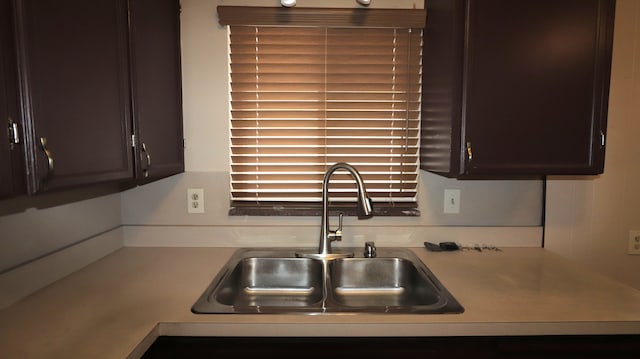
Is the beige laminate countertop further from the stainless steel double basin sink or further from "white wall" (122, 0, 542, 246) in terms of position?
"white wall" (122, 0, 542, 246)

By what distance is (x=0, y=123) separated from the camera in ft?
2.34

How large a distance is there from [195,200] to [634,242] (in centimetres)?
197

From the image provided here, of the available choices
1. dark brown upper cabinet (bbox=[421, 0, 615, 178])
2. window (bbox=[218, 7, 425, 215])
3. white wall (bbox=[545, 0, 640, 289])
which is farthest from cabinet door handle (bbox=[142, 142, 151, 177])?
white wall (bbox=[545, 0, 640, 289])

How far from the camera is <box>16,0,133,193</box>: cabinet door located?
77cm

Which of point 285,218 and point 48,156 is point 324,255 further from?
point 48,156

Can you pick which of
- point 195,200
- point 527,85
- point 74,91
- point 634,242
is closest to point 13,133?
point 74,91

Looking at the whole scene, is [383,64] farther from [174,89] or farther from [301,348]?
[301,348]

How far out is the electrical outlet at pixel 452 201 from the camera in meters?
1.65

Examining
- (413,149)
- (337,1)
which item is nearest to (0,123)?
(337,1)

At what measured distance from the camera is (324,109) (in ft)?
5.28

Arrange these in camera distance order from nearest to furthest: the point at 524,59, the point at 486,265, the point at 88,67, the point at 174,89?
the point at 88,67
the point at 524,59
the point at 486,265
the point at 174,89

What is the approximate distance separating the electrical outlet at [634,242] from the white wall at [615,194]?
0.02 meters

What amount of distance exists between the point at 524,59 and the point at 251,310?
121cm

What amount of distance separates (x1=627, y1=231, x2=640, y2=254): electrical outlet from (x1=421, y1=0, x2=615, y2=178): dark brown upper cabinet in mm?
565
